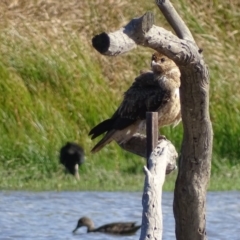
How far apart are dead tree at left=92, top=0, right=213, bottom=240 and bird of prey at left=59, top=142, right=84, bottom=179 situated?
7.25 meters

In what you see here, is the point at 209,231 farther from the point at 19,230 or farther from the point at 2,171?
the point at 2,171

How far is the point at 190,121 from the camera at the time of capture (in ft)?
28.1

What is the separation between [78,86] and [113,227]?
4.77 m

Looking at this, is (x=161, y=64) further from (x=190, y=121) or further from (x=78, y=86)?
(x=78, y=86)

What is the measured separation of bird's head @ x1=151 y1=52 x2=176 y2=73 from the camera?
11.7 meters

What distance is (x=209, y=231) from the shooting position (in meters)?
14.3

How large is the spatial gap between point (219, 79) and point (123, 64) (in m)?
1.45

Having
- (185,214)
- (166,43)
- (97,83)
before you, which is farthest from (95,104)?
(166,43)

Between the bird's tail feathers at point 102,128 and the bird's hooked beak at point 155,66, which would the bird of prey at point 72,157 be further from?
the bird's tail feathers at point 102,128

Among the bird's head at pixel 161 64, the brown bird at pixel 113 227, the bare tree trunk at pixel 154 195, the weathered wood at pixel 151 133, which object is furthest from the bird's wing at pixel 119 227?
the bare tree trunk at pixel 154 195

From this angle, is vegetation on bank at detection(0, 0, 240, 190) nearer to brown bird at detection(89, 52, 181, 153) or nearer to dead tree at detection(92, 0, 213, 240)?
brown bird at detection(89, 52, 181, 153)

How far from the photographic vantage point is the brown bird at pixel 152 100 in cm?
1147

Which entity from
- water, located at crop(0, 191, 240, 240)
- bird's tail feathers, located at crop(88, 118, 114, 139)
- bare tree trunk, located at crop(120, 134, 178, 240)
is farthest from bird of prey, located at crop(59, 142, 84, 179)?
bare tree trunk, located at crop(120, 134, 178, 240)

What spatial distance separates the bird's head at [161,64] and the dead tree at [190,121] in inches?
118
